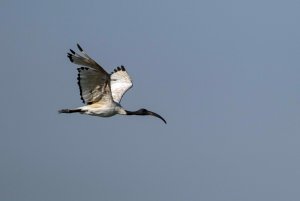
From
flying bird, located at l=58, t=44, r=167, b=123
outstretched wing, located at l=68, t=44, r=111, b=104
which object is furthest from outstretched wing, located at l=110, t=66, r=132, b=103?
outstretched wing, located at l=68, t=44, r=111, b=104

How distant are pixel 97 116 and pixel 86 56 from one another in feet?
11.7

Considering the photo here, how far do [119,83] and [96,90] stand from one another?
181 inches

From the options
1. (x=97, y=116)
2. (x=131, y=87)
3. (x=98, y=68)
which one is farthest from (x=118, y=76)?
(x=98, y=68)

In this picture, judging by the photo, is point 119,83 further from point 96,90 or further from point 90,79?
point 90,79

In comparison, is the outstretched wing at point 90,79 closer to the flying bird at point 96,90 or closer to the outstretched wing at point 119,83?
the flying bird at point 96,90

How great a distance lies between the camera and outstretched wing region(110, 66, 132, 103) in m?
30.2

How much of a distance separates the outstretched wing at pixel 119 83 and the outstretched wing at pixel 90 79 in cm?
300

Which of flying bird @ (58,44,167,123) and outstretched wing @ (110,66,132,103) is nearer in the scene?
flying bird @ (58,44,167,123)

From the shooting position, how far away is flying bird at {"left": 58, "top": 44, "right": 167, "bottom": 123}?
24609mm

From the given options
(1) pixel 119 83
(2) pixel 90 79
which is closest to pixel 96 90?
(2) pixel 90 79

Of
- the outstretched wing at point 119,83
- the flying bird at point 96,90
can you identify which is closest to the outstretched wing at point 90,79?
the flying bird at point 96,90

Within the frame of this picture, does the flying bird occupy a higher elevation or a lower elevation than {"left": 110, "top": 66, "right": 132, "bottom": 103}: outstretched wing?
lower

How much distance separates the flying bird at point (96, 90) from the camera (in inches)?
969

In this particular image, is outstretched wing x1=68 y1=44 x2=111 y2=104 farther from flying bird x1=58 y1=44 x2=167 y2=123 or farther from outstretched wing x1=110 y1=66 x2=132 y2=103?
outstretched wing x1=110 y1=66 x2=132 y2=103
